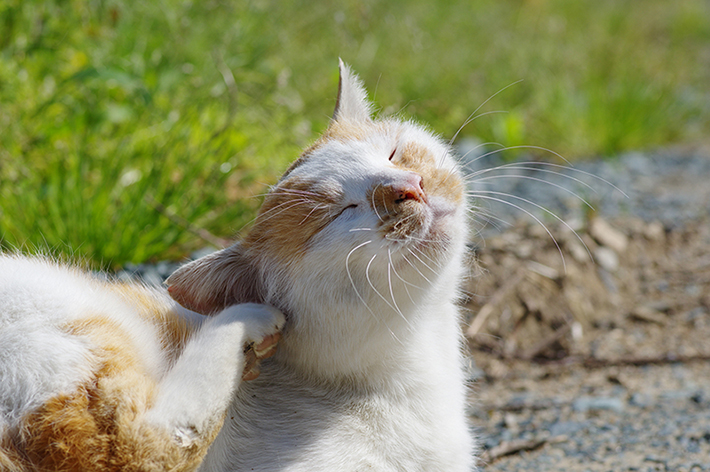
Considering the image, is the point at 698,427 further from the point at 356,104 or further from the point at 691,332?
the point at 356,104

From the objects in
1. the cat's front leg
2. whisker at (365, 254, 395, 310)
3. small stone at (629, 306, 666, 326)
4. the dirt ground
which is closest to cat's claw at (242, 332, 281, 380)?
the cat's front leg

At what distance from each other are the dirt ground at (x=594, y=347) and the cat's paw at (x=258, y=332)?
3.34 ft

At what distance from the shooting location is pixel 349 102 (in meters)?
2.46

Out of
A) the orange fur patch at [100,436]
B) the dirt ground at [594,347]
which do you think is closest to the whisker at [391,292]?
the orange fur patch at [100,436]

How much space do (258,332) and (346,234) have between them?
0.37 m

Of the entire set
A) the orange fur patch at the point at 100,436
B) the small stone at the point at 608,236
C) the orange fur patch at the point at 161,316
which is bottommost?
the orange fur patch at the point at 100,436

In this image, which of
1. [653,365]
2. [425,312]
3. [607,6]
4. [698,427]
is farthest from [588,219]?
[607,6]

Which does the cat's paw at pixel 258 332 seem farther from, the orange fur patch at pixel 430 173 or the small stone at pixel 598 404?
the small stone at pixel 598 404

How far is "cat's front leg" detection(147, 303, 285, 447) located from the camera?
158cm

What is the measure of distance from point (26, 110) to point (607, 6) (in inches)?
380

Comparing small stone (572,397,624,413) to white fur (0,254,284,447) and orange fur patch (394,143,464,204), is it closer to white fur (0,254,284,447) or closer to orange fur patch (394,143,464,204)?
orange fur patch (394,143,464,204)

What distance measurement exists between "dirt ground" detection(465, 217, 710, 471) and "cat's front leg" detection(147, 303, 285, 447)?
112 cm

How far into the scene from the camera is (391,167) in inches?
75.2

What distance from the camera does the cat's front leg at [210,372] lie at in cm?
158
